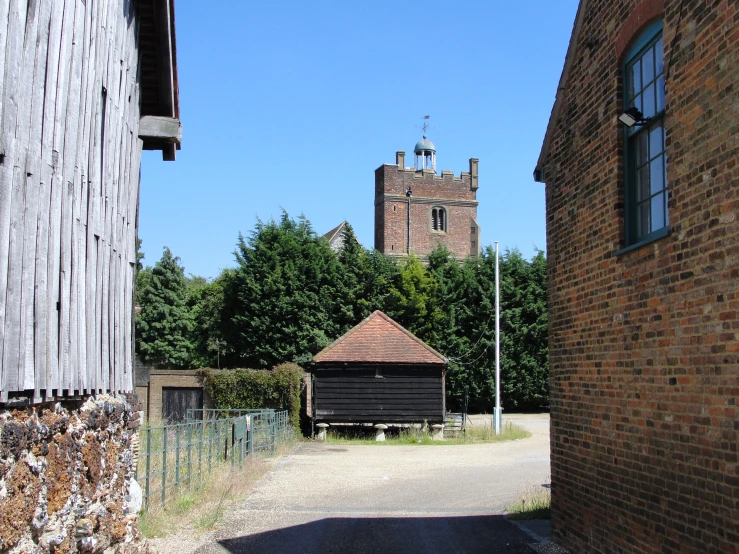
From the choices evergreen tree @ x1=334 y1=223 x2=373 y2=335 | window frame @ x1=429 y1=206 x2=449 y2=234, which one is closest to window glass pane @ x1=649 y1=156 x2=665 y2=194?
evergreen tree @ x1=334 y1=223 x2=373 y2=335

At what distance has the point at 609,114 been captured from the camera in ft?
26.5

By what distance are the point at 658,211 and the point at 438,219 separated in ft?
176

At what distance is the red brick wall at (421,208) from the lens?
5916cm

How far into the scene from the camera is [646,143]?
748 cm

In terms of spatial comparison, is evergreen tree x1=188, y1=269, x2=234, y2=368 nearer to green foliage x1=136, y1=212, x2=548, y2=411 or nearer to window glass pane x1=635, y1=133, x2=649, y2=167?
green foliage x1=136, y1=212, x2=548, y2=411

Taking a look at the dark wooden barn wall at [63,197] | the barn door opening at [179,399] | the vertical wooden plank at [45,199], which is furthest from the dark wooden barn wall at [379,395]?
the vertical wooden plank at [45,199]

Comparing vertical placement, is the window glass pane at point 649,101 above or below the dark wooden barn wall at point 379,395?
above

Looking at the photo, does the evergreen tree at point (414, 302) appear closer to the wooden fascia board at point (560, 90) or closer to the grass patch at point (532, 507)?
the grass patch at point (532, 507)

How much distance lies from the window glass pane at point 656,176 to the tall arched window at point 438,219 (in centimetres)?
5285

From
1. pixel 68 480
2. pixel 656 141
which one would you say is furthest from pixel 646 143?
pixel 68 480

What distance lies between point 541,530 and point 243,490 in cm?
582

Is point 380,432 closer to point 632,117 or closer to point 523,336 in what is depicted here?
point 523,336

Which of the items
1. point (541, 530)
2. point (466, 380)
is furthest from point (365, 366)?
point (541, 530)

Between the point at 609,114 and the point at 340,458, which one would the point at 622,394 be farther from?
the point at 340,458
